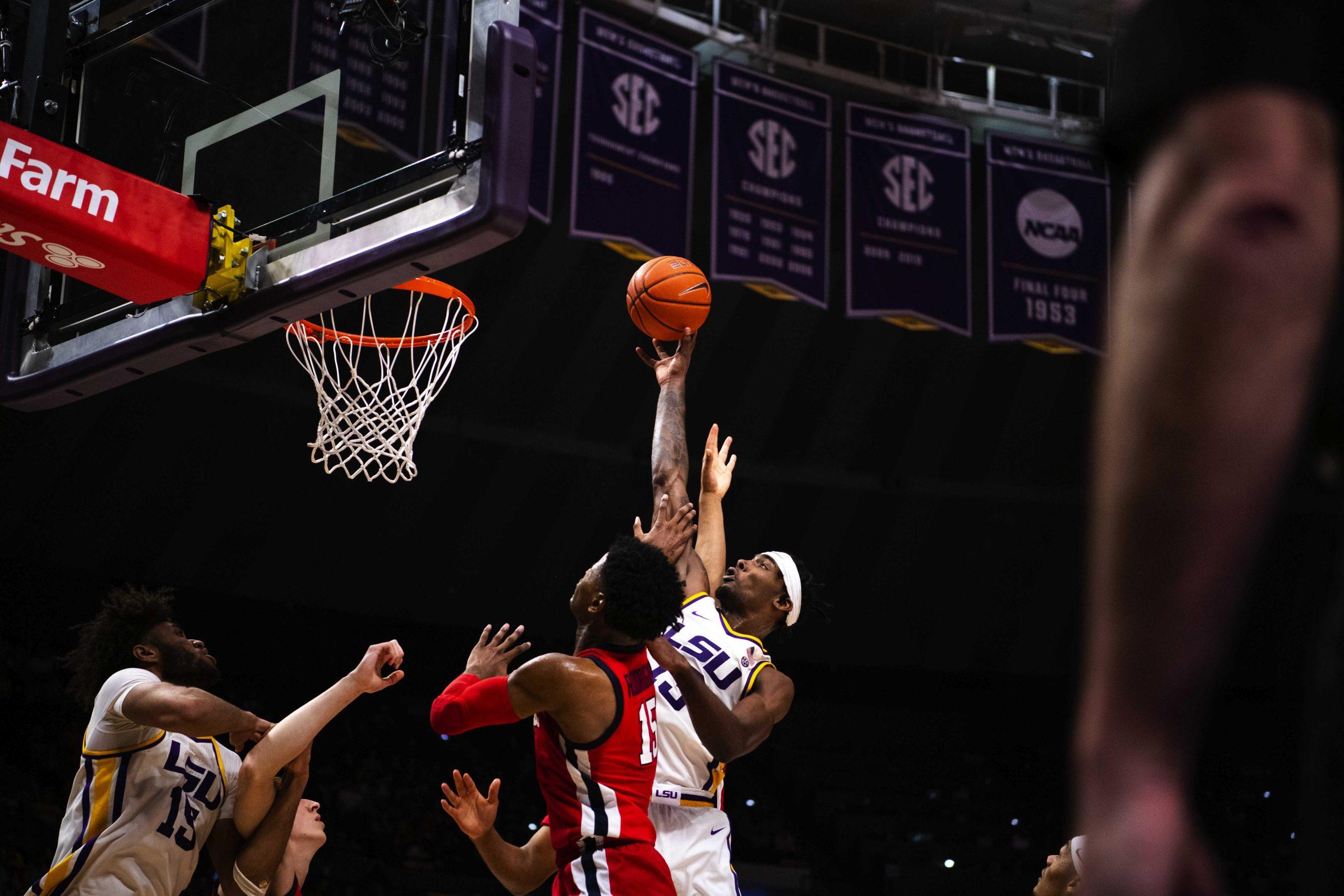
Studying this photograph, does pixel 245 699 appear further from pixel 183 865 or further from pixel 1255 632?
pixel 1255 632

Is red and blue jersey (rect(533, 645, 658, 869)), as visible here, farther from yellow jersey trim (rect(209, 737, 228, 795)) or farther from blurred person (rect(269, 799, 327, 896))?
yellow jersey trim (rect(209, 737, 228, 795))

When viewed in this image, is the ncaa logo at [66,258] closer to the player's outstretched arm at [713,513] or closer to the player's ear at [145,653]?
the player's ear at [145,653]

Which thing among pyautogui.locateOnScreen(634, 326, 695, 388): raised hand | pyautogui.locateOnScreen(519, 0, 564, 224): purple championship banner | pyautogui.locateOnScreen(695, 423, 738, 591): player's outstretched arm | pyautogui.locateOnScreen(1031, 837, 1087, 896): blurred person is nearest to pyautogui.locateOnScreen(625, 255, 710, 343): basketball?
pyautogui.locateOnScreen(634, 326, 695, 388): raised hand

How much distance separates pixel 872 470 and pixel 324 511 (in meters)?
7.18

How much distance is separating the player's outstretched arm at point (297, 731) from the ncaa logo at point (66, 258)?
1.71 m

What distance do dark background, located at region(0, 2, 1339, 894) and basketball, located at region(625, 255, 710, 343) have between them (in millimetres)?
8121

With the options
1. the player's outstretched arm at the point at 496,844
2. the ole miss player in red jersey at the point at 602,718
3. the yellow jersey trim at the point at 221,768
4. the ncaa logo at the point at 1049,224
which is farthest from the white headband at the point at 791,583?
the ncaa logo at the point at 1049,224

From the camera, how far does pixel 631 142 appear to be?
10.8 metres

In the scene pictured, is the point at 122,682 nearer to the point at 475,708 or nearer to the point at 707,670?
the point at 475,708

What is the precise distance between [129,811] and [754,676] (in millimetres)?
2328

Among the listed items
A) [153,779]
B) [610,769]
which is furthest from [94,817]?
[610,769]

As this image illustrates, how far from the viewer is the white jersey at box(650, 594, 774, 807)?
498 cm

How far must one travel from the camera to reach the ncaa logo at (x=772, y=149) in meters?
11.8

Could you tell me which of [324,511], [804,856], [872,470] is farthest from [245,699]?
[872,470]
